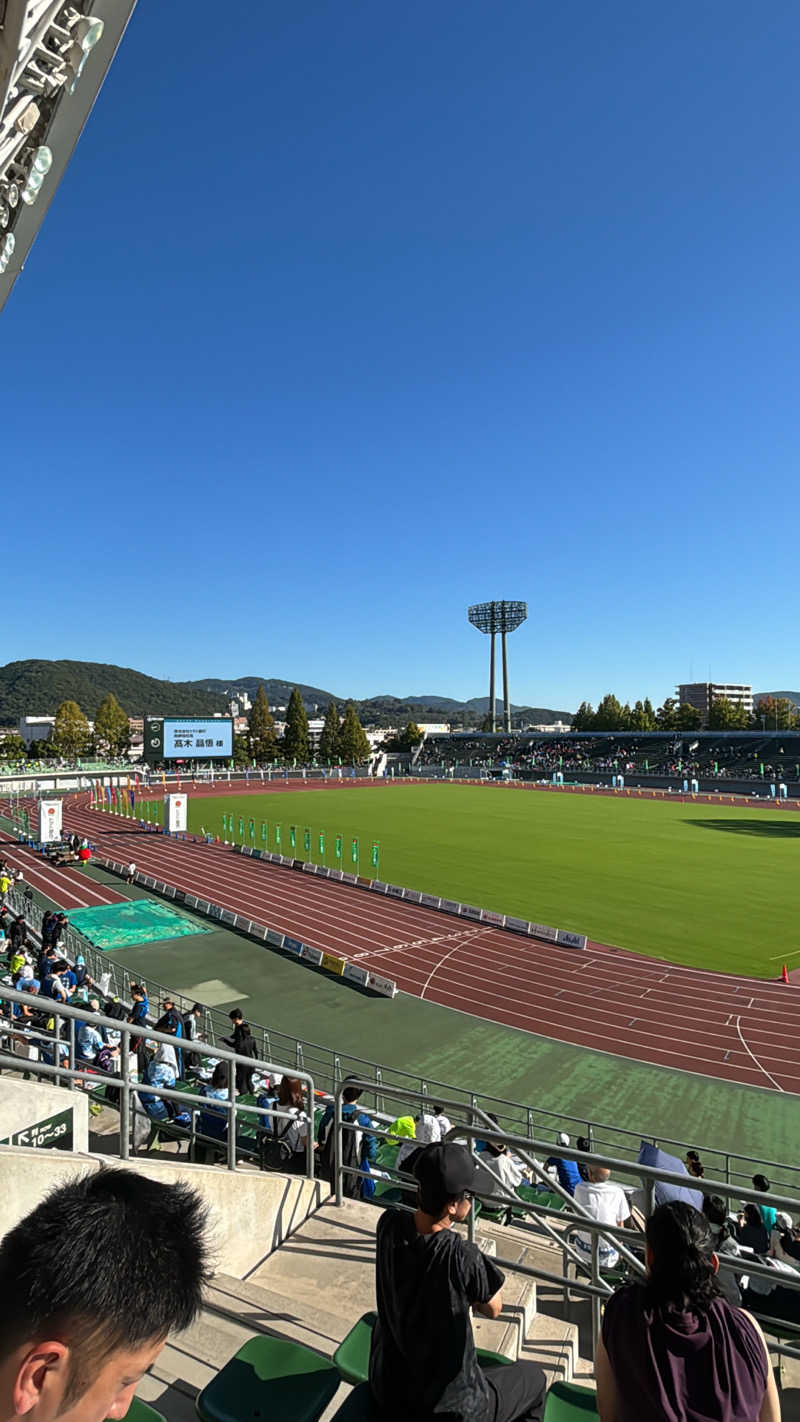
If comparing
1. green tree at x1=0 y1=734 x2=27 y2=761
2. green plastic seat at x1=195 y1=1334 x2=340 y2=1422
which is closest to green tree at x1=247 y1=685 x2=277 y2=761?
green tree at x1=0 y1=734 x2=27 y2=761

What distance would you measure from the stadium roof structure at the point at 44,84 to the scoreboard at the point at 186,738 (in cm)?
5979

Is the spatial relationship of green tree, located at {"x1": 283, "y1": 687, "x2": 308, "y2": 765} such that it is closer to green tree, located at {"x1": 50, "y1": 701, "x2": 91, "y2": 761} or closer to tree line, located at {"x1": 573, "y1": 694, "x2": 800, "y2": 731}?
green tree, located at {"x1": 50, "y1": 701, "x2": 91, "y2": 761}

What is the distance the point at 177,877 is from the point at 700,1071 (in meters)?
22.6

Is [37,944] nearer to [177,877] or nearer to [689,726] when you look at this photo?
[177,877]

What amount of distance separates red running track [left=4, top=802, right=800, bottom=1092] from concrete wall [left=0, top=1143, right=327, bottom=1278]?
11.6 metres

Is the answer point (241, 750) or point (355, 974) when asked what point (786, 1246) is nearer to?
point (355, 974)

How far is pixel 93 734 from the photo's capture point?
91125 millimetres

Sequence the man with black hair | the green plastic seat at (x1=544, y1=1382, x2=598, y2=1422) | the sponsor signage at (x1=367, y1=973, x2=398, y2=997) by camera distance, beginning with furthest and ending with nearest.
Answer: the sponsor signage at (x1=367, y1=973, x2=398, y2=997) < the green plastic seat at (x1=544, y1=1382, x2=598, y2=1422) < the man with black hair

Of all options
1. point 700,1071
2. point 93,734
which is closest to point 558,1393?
point 700,1071

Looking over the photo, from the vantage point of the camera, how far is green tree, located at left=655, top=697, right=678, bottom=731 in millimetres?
121250

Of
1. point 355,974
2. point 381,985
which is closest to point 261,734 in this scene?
point 355,974

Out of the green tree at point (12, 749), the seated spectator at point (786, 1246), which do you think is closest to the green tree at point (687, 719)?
the green tree at point (12, 749)

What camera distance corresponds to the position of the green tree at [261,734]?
9675cm

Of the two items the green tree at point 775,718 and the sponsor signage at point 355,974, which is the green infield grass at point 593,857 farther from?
the green tree at point 775,718
